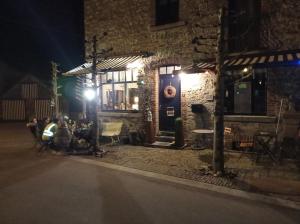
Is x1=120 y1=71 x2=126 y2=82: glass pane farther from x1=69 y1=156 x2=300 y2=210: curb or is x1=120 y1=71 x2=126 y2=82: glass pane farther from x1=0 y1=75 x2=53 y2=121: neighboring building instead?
Result: x1=0 y1=75 x2=53 y2=121: neighboring building

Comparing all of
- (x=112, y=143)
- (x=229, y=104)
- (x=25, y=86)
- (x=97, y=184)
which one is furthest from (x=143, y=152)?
(x=25, y=86)

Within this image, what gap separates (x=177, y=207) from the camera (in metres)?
6.14

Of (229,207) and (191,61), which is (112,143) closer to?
(191,61)

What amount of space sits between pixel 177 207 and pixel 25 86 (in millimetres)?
24962

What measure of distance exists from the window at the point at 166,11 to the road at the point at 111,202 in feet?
21.9

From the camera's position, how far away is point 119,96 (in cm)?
1478

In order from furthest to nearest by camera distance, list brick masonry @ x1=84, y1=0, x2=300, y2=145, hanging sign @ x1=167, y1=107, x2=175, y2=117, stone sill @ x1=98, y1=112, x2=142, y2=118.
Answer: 1. stone sill @ x1=98, y1=112, x2=142, y2=118
2. hanging sign @ x1=167, y1=107, x2=175, y2=117
3. brick masonry @ x1=84, y1=0, x2=300, y2=145

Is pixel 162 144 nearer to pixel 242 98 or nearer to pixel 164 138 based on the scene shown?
pixel 164 138

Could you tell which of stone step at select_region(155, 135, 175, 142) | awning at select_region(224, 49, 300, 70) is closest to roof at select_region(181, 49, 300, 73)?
awning at select_region(224, 49, 300, 70)

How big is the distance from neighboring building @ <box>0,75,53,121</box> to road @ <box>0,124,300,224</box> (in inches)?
790

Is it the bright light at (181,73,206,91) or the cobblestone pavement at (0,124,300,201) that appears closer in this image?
the cobblestone pavement at (0,124,300,201)

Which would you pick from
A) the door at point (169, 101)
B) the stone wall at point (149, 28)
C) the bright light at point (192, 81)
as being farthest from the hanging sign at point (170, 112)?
the stone wall at point (149, 28)

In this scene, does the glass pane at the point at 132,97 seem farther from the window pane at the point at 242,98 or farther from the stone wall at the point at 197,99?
the window pane at the point at 242,98

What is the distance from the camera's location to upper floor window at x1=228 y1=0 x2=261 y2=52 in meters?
10.8
